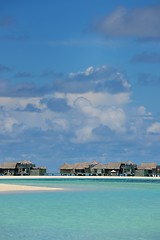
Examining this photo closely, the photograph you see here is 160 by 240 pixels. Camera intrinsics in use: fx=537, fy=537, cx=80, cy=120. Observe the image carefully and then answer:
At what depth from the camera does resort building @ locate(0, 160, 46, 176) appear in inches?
4471

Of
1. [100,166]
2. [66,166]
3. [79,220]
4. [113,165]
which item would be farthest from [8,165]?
[79,220]

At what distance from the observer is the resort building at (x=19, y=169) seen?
11357 cm

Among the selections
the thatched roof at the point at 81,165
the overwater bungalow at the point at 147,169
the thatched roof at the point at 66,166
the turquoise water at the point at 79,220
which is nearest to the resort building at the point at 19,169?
the thatched roof at the point at 66,166

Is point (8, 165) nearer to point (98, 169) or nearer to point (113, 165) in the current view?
point (98, 169)

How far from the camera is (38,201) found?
35.2 metres

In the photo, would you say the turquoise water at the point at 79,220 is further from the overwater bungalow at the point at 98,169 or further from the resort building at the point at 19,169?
the resort building at the point at 19,169

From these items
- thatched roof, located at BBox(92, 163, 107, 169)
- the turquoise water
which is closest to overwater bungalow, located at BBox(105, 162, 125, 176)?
thatched roof, located at BBox(92, 163, 107, 169)

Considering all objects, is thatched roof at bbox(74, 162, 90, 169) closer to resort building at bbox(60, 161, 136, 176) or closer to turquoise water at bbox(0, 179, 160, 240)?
resort building at bbox(60, 161, 136, 176)

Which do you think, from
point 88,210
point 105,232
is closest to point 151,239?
point 105,232

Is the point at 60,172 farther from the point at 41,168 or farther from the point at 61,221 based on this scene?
the point at 61,221

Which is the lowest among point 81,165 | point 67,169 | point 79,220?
point 79,220

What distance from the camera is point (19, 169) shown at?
11500cm

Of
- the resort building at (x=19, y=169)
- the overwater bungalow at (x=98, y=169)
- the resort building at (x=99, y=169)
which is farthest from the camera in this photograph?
the resort building at (x=19, y=169)

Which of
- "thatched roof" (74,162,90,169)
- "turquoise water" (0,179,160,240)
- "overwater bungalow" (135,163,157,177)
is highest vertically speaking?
"thatched roof" (74,162,90,169)
